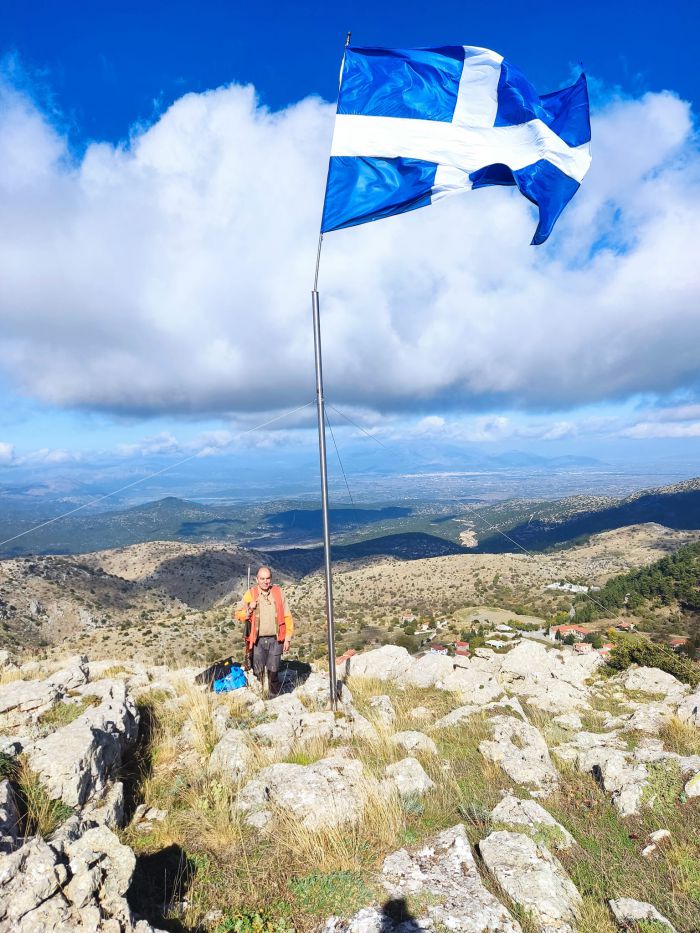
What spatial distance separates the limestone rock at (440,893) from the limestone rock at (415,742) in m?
2.01

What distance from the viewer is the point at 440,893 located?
313cm

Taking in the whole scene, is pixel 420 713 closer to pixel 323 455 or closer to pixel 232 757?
pixel 232 757

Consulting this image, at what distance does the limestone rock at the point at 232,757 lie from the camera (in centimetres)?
495

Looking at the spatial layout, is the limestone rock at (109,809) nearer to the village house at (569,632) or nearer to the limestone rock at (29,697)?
the limestone rock at (29,697)

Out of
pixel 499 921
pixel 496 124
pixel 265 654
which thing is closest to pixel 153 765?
pixel 265 654

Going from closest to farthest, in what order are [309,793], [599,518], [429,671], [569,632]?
1. [309,793]
2. [429,671]
3. [569,632]
4. [599,518]

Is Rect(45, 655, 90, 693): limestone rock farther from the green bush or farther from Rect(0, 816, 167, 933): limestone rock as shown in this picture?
the green bush

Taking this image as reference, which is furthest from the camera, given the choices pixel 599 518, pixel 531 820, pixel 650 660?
pixel 599 518

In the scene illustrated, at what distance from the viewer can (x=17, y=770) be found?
155 inches

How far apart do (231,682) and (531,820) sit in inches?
232

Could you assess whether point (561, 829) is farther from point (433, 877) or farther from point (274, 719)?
point (274, 719)

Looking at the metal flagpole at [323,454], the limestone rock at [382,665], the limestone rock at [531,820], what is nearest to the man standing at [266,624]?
the metal flagpole at [323,454]

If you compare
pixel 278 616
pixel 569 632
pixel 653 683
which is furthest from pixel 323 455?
pixel 569 632

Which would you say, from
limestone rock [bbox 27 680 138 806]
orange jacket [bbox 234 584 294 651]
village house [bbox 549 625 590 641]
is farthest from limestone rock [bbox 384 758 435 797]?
village house [bbox 549 625 590 641]
